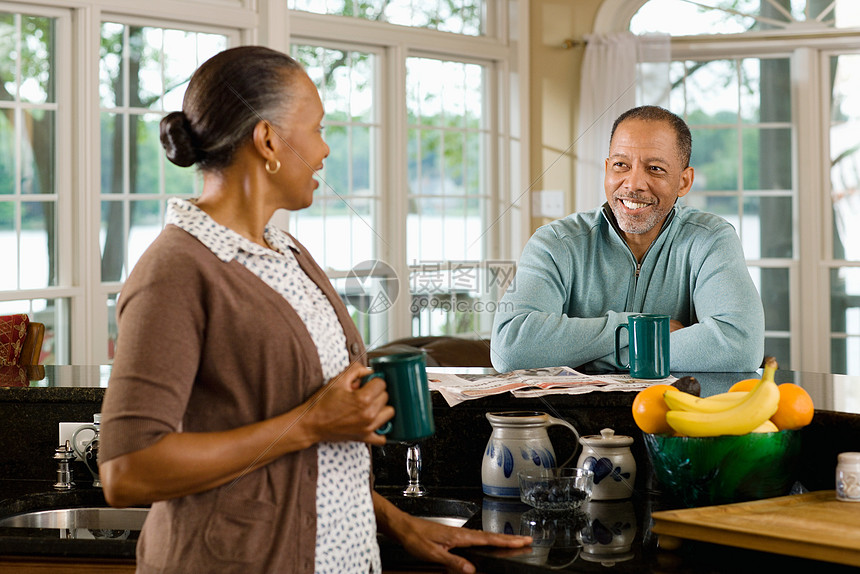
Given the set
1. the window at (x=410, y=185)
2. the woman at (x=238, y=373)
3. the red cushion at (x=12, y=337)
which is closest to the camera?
the woman at (x=238, y=373)

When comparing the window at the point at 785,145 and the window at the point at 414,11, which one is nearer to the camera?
the window at the point at 414,11

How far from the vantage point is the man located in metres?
2.03

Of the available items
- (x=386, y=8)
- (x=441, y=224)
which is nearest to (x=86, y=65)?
(x=386, y=8)

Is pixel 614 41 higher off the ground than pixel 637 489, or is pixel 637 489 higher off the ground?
pixel 614 41

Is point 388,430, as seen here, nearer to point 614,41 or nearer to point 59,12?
point 59,12

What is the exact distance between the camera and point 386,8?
192 inches

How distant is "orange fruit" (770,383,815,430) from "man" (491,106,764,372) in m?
0.71

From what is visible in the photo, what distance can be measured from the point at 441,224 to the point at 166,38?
1.82 meters

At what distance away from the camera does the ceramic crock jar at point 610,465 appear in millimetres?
1447

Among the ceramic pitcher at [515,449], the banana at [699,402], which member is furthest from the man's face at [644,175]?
the banana at [699,402]

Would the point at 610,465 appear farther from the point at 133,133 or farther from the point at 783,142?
the point at 783,142

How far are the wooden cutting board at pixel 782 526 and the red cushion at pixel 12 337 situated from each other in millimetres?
2628

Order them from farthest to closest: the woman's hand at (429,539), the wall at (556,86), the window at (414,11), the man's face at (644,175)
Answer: the wall at (556,86) < the window at (414,11) < the man's face at (644,175) < the woman's hand at (429,539)

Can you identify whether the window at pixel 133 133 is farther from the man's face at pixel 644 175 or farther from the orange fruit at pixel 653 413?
the orange fruit at pixel 653 413
